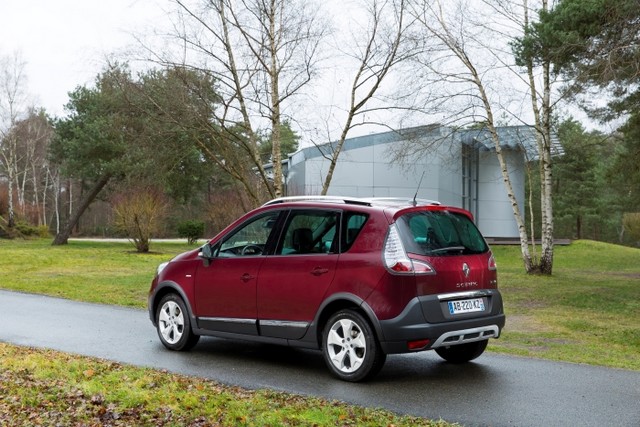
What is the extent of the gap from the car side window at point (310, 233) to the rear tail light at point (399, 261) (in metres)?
0.60

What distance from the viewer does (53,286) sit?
1728 centimetres

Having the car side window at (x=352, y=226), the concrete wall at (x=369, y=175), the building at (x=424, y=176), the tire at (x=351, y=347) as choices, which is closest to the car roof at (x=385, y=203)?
the car side window at (x=352, y=226)

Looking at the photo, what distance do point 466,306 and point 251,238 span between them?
238 centimetres

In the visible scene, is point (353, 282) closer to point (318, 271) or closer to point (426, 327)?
point (318, 271)

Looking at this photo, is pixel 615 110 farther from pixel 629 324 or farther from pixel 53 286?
pixel 53 286

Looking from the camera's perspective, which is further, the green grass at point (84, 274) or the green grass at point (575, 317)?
the green grass at point (84, 274)

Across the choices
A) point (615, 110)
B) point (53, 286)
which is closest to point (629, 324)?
point (615, 110)

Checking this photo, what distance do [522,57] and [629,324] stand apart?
7.06m

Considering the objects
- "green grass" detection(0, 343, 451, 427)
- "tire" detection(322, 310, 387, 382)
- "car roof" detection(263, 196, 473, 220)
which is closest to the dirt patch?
"car roof" detection(263, 196, 473, 220)

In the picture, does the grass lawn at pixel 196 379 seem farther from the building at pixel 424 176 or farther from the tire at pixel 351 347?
the building at pixel 424 176

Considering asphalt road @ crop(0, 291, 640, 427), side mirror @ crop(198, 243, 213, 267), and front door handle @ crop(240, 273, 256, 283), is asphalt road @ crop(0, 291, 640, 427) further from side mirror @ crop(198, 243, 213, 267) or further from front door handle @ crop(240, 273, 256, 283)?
side mirror @ crop(198, 243, 213, 267)

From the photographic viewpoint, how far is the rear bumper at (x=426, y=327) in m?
6.36

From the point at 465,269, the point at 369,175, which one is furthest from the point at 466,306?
the point at 369,175

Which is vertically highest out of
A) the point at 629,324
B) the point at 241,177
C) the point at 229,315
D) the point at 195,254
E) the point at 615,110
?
the point at 615,110
